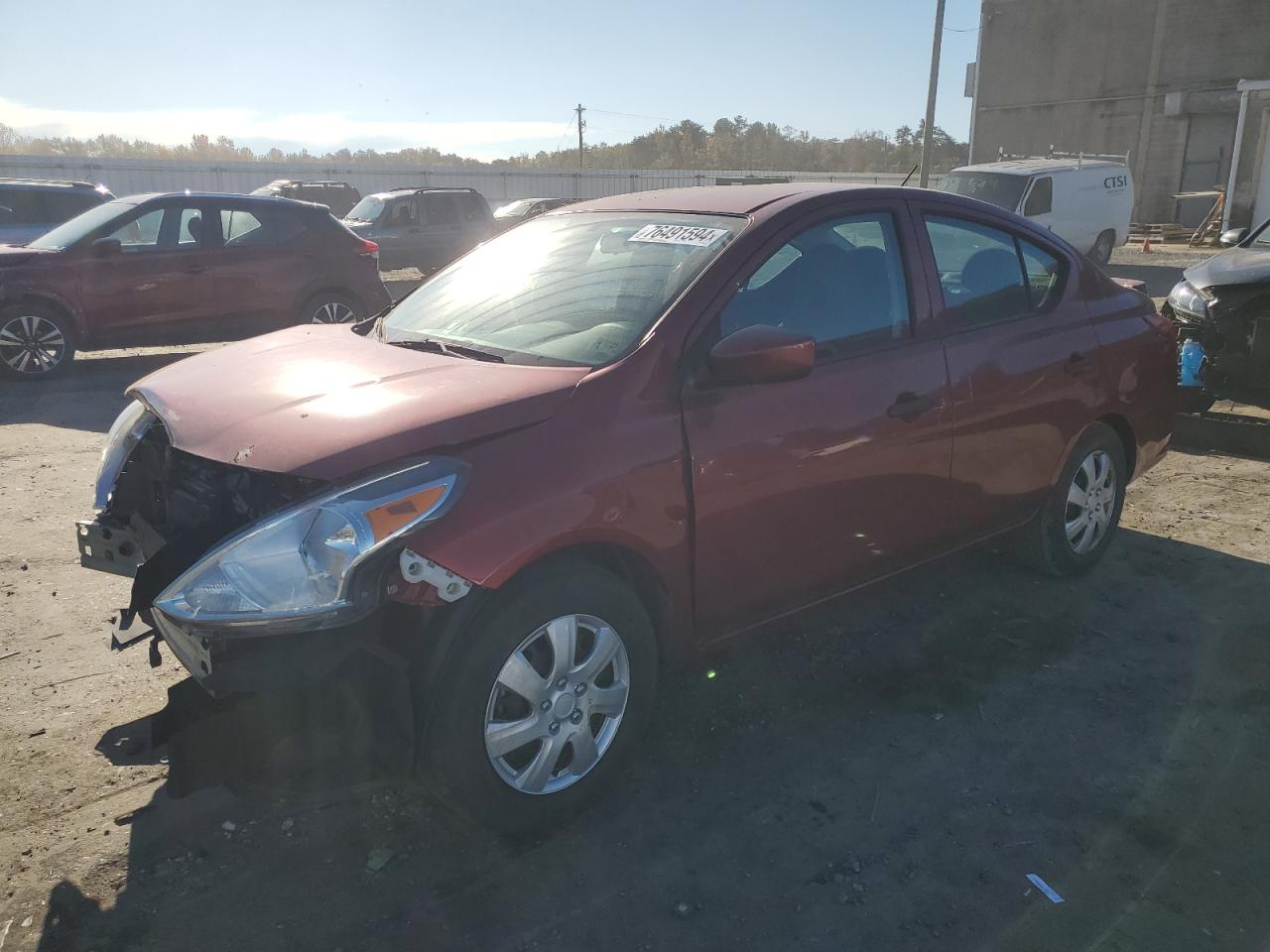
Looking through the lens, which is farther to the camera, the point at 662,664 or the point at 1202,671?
the point at 1202,671

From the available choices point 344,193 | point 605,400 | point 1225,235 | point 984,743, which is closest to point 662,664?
point 605,400

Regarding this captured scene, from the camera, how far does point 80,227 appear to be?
388 inches

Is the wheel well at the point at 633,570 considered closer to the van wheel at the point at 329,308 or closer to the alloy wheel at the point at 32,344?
the van wheel at the point at 329,308

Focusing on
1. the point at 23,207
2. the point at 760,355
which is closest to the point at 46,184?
the point at 23,207

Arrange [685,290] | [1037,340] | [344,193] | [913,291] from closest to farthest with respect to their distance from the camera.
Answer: [685,290], [913,291], [1037,340], [344,193]

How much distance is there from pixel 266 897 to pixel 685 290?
2.14 metres

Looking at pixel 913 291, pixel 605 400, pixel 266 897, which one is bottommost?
pixel 266 897

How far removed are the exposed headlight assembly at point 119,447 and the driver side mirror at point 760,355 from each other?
1.93 m

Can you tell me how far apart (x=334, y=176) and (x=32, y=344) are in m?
22.0

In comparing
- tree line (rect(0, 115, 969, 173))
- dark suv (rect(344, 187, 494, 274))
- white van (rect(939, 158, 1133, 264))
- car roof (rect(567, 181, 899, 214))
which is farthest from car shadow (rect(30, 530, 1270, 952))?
tree line (rect(0, 115, 969, 173))

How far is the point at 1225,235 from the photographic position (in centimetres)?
859

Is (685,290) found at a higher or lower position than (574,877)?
higher

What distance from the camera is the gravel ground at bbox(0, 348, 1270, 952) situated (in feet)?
8.38

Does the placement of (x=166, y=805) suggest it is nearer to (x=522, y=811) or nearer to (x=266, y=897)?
(x=266, y=897)
